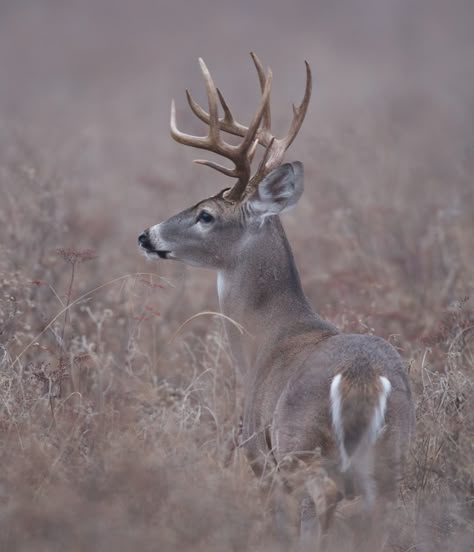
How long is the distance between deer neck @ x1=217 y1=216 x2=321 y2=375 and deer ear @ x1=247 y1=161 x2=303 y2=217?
0.09m

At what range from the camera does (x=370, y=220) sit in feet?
36.6

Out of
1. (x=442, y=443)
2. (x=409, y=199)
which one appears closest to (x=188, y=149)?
(x=409, y=199)

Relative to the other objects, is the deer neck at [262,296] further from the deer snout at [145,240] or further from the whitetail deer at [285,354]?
the deer snout at [145,240]

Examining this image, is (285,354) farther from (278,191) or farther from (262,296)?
(278,191)

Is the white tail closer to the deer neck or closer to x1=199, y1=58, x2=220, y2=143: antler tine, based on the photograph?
the deer neck

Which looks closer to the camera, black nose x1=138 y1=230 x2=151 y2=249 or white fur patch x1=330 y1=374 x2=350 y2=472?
white fur patch x1=330 y1=374 x2=350 y2=472

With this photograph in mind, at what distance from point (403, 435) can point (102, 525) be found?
145 cm

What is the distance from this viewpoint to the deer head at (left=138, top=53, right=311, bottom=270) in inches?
243

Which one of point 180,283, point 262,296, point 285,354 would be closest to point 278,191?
point 262,296

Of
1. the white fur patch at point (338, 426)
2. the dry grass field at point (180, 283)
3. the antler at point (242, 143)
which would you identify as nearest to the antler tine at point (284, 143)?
the antler at point (242, 143)

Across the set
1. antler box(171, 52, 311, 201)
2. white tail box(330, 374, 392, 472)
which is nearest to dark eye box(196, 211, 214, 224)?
antler box(171, 52, 311, 201)

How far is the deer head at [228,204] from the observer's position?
618 centimetres

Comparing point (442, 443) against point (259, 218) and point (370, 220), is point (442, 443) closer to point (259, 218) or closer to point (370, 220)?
point (259, 218)

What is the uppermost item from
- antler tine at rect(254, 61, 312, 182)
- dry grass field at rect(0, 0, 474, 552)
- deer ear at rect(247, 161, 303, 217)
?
antler tine at rect(254, 61, 312, 182)
